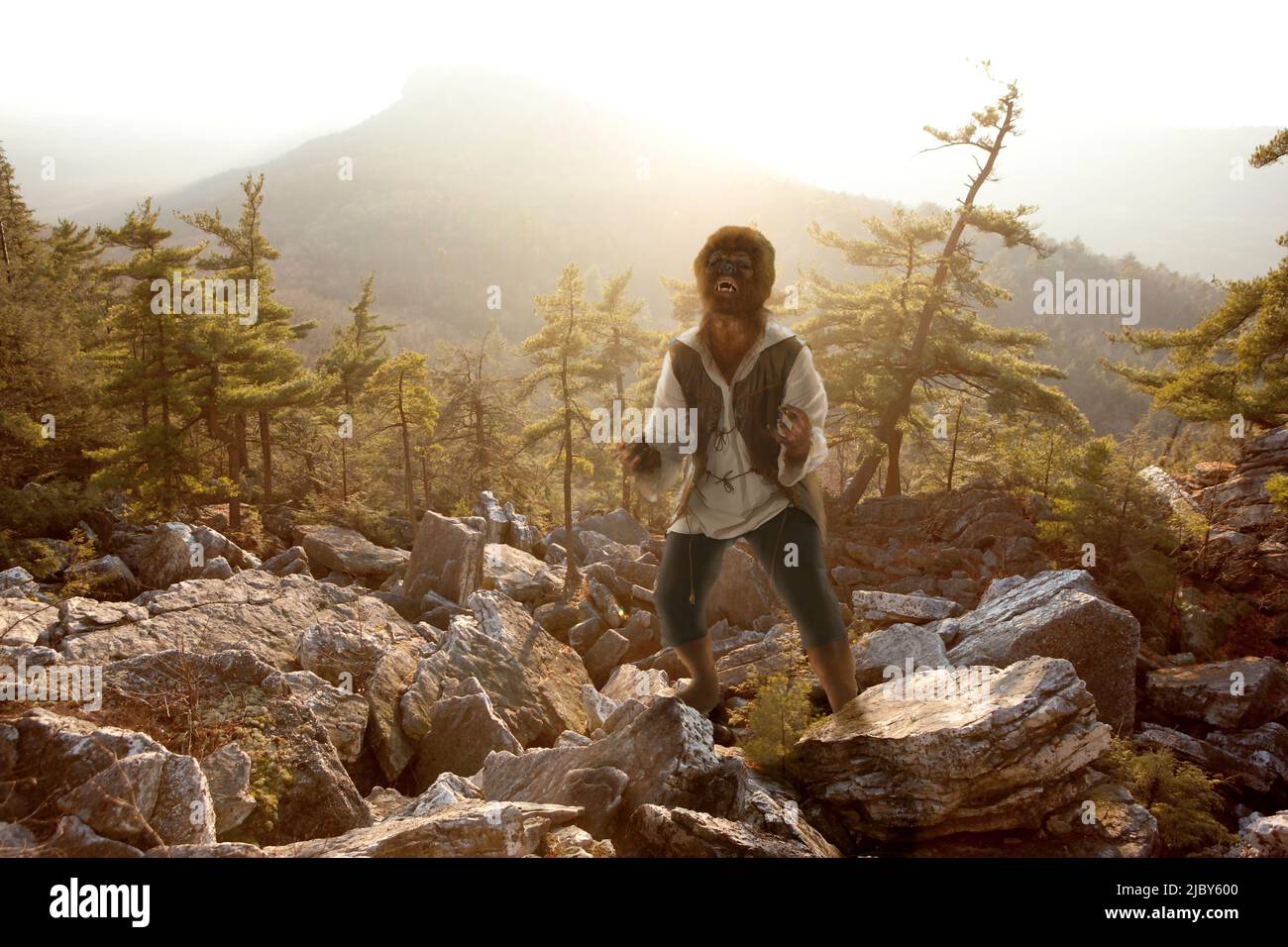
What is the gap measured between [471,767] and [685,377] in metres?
3.61

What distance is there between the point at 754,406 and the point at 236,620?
6.09 metres

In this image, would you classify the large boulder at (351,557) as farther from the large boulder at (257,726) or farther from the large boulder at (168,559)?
the large boulder at (257,726)

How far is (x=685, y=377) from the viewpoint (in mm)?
4035

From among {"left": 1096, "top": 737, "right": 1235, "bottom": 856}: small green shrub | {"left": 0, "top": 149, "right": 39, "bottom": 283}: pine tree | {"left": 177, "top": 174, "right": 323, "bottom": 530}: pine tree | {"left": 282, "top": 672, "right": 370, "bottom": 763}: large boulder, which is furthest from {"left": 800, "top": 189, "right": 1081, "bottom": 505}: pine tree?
{"left": 0, "top": 149, "right": 39, "bottom": 283}: pine tree

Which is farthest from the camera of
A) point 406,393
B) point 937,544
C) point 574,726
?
point 406,393

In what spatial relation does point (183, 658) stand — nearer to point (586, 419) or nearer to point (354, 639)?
point (354, 639)

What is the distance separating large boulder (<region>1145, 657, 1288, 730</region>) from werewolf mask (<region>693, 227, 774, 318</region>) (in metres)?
6.35

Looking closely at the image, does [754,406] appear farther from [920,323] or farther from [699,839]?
[920,323]

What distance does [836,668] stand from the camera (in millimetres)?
4039

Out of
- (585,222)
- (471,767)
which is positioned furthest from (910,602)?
(585,222)

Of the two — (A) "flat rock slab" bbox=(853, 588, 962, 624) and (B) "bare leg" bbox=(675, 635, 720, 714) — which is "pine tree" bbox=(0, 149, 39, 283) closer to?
(A) "flat rock slab" bbox=(853, 588, 962, 624)

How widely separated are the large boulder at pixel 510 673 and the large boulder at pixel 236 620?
3.53ft

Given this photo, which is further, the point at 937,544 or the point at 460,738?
the point at 937,544

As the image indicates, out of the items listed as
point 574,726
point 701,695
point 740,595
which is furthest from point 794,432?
point 740,595
